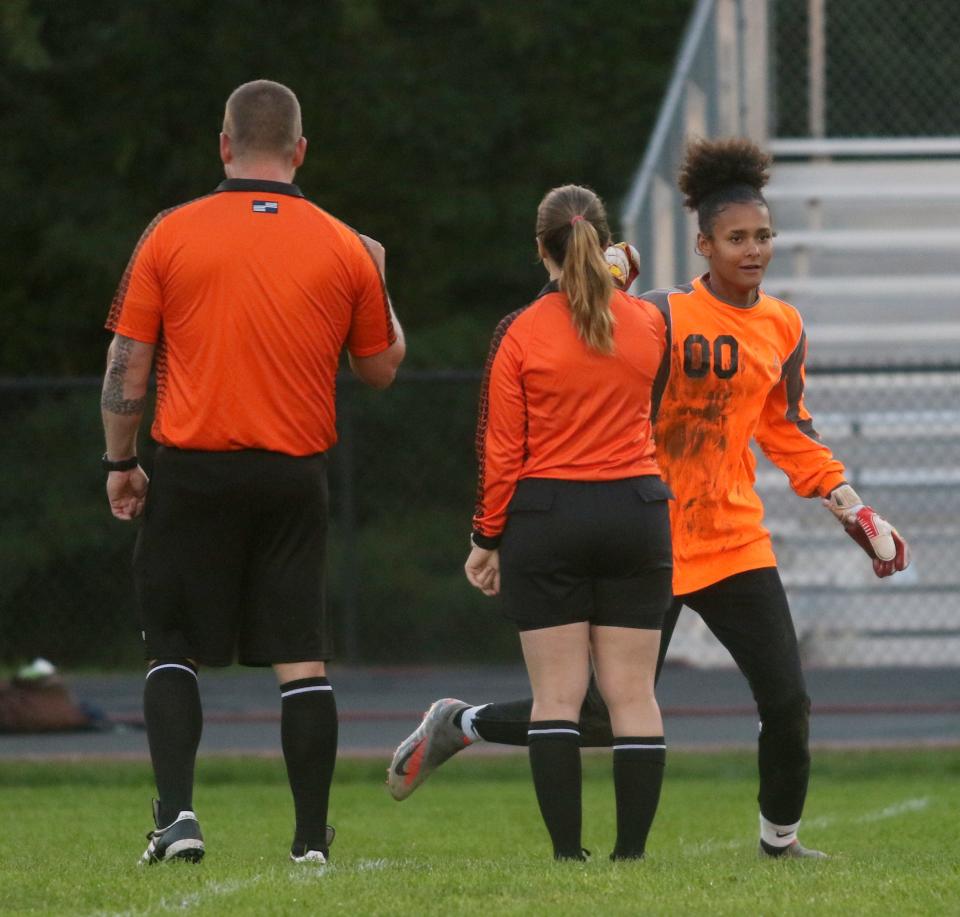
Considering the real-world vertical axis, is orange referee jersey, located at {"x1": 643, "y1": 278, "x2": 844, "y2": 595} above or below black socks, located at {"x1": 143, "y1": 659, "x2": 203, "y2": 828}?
above

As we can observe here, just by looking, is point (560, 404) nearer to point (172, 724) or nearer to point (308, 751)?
point (308, 751)

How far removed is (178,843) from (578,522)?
4.36 ft

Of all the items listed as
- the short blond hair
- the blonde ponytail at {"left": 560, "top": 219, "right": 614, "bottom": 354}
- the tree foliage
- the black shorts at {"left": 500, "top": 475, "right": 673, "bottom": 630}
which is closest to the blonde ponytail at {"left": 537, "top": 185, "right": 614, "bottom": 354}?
the blonde ponytail at {"left": 560, "top": 219, "right": 614, "bottom": 354}

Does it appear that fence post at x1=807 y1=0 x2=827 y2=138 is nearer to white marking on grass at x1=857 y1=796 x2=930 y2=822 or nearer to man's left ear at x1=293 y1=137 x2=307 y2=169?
white marking on grass at x1=857 y1=796 x2=930 y2=822

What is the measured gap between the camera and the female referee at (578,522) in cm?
513

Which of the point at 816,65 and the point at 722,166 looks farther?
the point at 816,65

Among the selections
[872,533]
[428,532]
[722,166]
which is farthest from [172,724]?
[428,532]

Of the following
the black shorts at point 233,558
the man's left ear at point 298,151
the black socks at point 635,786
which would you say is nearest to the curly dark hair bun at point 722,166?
the man's left ear at point 298,151

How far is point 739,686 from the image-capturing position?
1316cm

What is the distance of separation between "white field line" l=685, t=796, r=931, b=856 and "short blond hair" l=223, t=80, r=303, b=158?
2450 millimetres

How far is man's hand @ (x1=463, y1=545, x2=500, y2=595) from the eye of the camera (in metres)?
5.27

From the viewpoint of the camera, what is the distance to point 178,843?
5.18 metres

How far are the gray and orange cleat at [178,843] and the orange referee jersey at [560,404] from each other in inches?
42.9

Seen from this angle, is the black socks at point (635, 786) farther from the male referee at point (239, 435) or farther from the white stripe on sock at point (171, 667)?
the white stripe on sock at point (171, 667)
